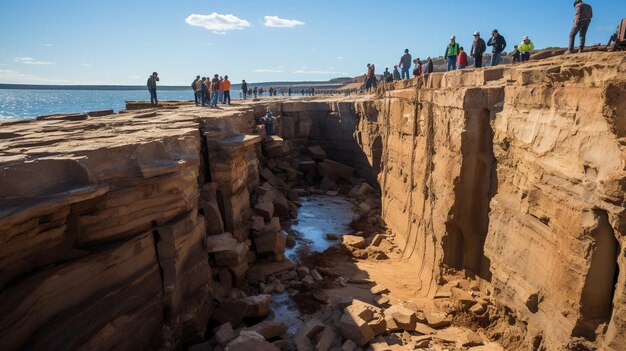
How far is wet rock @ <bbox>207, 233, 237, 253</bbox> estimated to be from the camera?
8.85 metres

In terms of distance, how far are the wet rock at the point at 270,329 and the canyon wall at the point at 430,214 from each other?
1120 millimetres

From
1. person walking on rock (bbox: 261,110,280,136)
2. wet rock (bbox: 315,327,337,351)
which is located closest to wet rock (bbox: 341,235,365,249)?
wet rock (bbox: 315,327,337,351)

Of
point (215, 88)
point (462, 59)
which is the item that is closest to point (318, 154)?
point (215, 88)

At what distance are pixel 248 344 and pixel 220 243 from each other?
127 inches

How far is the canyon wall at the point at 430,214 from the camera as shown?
199 inches

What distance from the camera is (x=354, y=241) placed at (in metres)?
12.4

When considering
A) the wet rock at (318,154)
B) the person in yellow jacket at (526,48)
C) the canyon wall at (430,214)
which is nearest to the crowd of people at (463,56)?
the person in yellow jacket at (526,48)

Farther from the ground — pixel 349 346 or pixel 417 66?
pixel 417 66

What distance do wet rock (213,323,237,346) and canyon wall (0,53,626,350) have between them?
1.95ft

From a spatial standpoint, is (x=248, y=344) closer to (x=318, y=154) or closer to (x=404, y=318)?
(x=404, y=318)

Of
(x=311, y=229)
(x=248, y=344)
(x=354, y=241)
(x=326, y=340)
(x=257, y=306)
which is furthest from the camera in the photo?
(x=311, y=229)

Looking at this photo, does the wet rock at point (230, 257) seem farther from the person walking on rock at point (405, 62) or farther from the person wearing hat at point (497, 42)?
the person walking on rock at point (405, 62)

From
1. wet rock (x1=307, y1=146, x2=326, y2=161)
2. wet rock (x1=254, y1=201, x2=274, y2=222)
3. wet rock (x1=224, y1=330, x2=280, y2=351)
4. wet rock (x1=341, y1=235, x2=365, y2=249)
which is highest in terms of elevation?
wet rock (x1=307, y1=146, x2=326, y2=161)

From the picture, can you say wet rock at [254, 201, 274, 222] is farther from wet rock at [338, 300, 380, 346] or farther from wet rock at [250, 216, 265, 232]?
wet rock at [338, 300, 380, 346]
